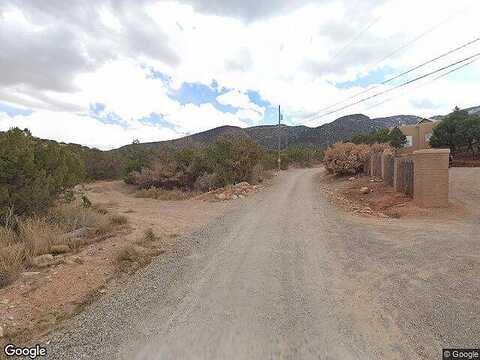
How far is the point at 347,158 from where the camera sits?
920 inches

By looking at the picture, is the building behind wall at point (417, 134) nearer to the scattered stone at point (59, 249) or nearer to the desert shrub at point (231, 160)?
the desert shrub at point (231, 160)

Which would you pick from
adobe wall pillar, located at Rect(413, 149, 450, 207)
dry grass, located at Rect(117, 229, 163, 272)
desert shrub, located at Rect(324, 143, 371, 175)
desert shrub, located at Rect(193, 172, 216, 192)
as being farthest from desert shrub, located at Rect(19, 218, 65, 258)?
desert shrub, located at Rect(324, 143, 371, 175)

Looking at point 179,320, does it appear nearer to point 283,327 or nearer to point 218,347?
point 218,347

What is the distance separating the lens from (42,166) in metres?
9.66

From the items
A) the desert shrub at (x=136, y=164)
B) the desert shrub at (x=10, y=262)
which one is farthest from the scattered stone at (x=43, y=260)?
the desert shrub at (x=136, y=164)

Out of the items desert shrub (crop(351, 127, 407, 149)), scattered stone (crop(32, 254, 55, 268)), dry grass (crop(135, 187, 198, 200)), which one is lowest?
dry grass (crop(135, 187, 198, 200))

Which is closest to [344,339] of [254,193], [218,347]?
[218,347]

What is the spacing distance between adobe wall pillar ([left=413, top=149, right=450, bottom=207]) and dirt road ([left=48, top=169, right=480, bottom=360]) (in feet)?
10.9

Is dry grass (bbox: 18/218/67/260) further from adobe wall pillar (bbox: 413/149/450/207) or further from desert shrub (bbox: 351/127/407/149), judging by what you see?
desert shrub (bbox: 351/127/407/149)

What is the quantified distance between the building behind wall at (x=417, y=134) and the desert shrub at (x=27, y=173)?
48.4 metres

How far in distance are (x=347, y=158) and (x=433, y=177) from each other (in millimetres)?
12002

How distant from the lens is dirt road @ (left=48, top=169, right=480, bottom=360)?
3.62 metres

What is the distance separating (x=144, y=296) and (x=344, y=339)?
→ 278 cm

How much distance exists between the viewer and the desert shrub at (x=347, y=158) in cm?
2284
